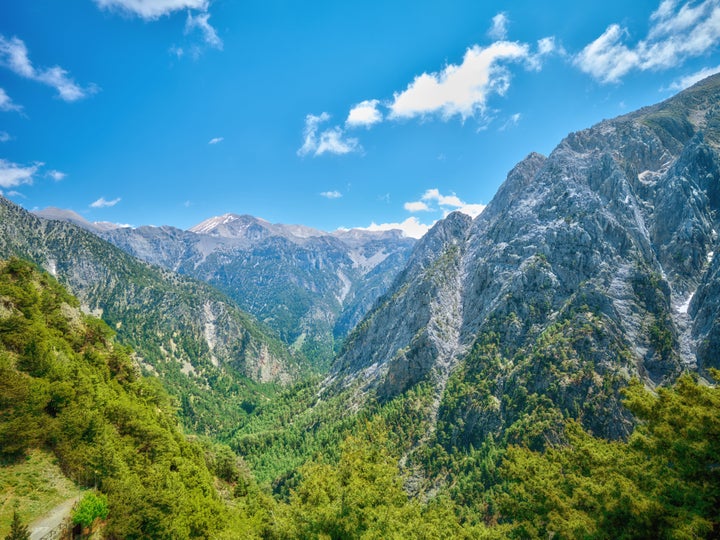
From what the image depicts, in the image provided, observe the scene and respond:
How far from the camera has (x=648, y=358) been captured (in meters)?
119

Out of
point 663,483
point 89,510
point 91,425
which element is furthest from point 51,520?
point 663,483

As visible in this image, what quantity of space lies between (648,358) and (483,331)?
5856 centimetres

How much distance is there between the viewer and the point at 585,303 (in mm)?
131750

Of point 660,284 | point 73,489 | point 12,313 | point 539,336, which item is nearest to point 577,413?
point 539,336

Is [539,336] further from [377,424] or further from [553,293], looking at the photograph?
[377,424]

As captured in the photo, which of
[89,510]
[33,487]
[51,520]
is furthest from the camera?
[33,487]

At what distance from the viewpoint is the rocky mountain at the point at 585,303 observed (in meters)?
114

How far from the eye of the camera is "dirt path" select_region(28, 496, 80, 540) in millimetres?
26291

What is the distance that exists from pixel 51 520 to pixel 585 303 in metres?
152

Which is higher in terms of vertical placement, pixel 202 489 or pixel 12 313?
pixel 12 313

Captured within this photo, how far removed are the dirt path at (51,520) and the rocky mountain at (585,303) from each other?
110758 mm

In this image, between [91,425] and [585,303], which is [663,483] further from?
[585,303]

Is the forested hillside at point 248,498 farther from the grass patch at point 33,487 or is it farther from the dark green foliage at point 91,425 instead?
the grass patch at point 33,487

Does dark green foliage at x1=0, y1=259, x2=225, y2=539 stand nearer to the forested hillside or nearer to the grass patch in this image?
the forested hillside
